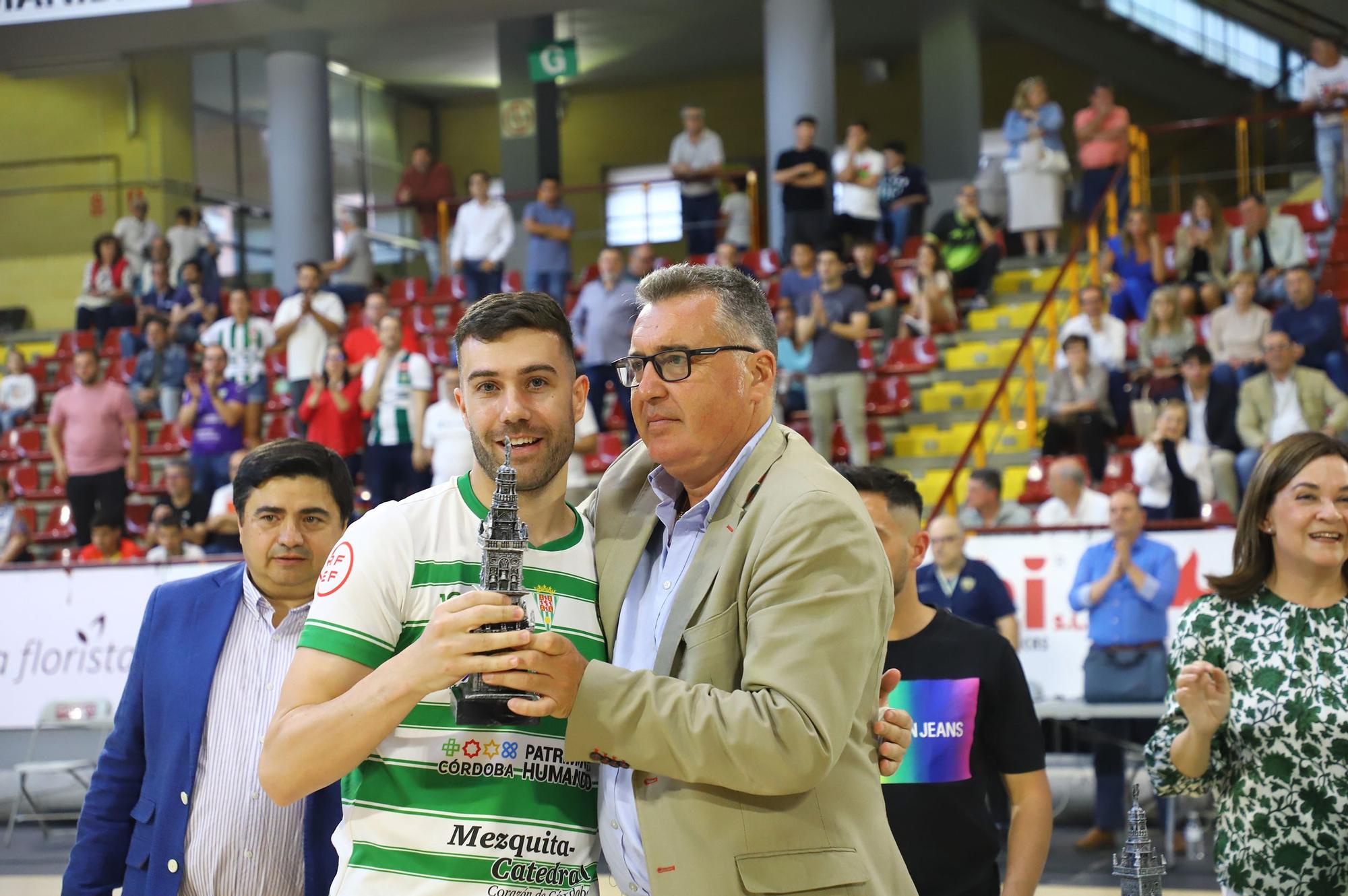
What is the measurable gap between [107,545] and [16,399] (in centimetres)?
462

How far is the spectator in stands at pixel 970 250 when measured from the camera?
1441 cm

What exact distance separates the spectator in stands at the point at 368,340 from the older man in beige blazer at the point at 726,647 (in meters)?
10.0

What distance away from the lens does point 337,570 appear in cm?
251

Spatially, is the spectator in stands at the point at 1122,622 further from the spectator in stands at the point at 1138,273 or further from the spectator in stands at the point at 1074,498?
the spectator in stands at the point at 1138,273

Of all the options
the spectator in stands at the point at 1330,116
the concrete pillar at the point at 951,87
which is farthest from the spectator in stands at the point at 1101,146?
the concrete pillar at the point at 951,87

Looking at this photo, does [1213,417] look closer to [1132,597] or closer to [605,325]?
[1132,597]

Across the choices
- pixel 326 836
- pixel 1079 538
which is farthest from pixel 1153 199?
pixel 326 836

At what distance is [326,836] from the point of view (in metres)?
3.09

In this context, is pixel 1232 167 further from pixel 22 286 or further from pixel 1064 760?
pixel 22 286

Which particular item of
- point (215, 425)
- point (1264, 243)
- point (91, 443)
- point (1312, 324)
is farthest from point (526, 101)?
point (1312, 324)

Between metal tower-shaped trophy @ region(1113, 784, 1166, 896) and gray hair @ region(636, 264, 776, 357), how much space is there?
3.99 ft

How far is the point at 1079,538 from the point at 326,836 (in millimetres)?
6314

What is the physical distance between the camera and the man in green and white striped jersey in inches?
92.7

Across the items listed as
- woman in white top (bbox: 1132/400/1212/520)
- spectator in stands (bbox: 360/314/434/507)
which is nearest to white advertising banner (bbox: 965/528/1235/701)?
woman in white top (bbox: 1132/400/1212/520)
